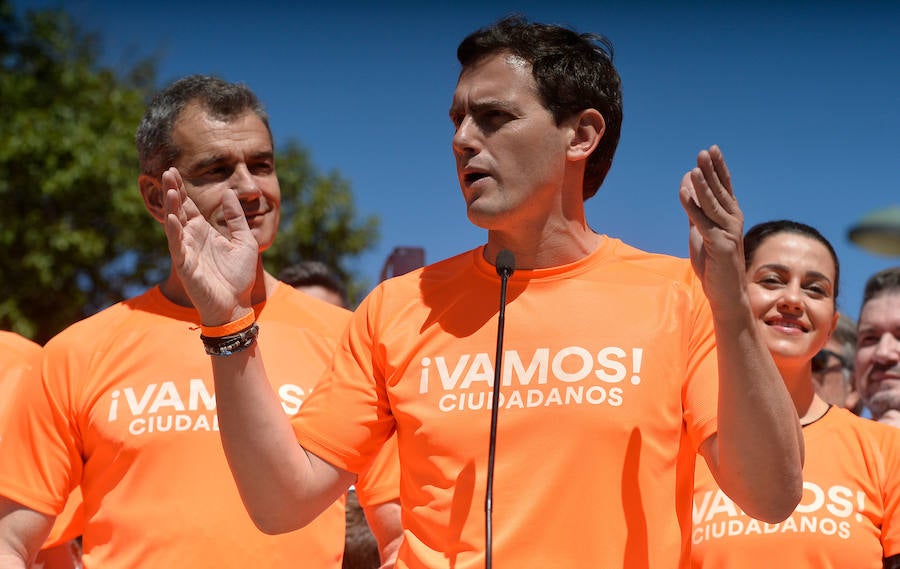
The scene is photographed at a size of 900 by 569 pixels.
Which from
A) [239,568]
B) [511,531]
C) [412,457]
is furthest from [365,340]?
[239,568]

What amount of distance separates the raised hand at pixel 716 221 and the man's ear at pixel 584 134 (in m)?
0.57

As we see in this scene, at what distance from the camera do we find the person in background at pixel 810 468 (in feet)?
11.4

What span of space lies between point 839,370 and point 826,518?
2678 mm

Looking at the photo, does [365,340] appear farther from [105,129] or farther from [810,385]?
[105,129]

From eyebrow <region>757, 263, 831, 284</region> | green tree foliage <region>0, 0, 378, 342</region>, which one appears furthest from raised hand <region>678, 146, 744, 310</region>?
green tree foliage <region>0, 0, 378, 342</region>

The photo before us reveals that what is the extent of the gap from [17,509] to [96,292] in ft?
50.6

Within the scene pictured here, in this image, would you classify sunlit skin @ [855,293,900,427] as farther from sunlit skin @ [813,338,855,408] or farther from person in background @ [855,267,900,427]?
sunlit skin @ [813,338,855,408]

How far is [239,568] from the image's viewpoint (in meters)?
3.31

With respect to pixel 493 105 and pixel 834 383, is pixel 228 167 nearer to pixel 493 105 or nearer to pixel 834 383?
pixel 493 105

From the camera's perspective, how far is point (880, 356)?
517cm

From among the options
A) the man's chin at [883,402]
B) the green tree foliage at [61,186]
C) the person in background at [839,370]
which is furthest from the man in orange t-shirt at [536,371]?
the green tree foliage at [61,186]

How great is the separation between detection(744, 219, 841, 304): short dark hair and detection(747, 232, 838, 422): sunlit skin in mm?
29

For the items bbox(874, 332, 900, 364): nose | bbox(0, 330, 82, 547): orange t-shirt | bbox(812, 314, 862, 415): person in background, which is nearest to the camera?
bbox(0, 330, 82, 547): orange t-shirt

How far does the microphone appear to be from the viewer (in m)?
2.35
